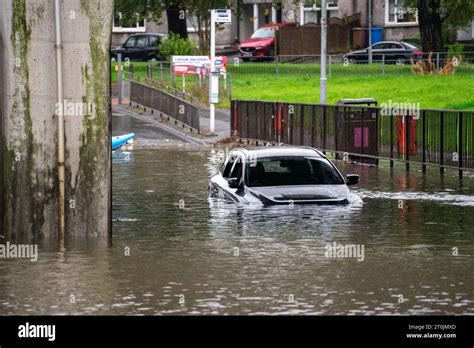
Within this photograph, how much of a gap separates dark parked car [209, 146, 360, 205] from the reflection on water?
21 centimetres

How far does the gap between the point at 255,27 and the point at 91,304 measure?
77004 mm

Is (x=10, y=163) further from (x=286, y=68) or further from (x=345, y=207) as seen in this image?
(x=286, y=68)

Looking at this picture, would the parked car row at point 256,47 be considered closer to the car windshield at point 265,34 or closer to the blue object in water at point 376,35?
the car windshield at point 265,34

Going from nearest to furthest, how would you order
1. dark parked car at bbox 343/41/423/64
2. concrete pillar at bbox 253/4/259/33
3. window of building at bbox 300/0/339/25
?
dark parked car at bbox 343/41/423/64 < window of building at bbox 300/0/339/25 < concrete pillar at bbox 253/4/259/33

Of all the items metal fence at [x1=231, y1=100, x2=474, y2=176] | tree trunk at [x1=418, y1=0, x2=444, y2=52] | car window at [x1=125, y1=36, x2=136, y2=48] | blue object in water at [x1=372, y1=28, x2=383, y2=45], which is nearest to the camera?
metal fence at [x1=231, y1=100, x2=474, y2=176]

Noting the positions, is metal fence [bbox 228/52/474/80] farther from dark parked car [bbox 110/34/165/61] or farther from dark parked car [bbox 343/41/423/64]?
dark parked car [bbox 110/34/165/61]

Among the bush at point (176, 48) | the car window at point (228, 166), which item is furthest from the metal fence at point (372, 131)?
the bush at point (176, 48)

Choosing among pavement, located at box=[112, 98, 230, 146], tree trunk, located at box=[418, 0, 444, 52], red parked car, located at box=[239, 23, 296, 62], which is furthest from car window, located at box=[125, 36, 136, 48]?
pavement, located at box=[112, 98, 230, 146]

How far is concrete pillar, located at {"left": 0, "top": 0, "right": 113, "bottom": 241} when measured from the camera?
1897 centimetres

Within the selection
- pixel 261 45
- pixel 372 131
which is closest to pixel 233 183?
pixel 372 131

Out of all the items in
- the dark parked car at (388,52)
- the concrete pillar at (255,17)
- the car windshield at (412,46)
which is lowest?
the dark parked car at (388,52)

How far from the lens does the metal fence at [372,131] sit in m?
31.6

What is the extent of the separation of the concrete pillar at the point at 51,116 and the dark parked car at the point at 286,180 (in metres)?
3.83

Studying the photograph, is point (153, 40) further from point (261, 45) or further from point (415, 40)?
point (415, 40)
